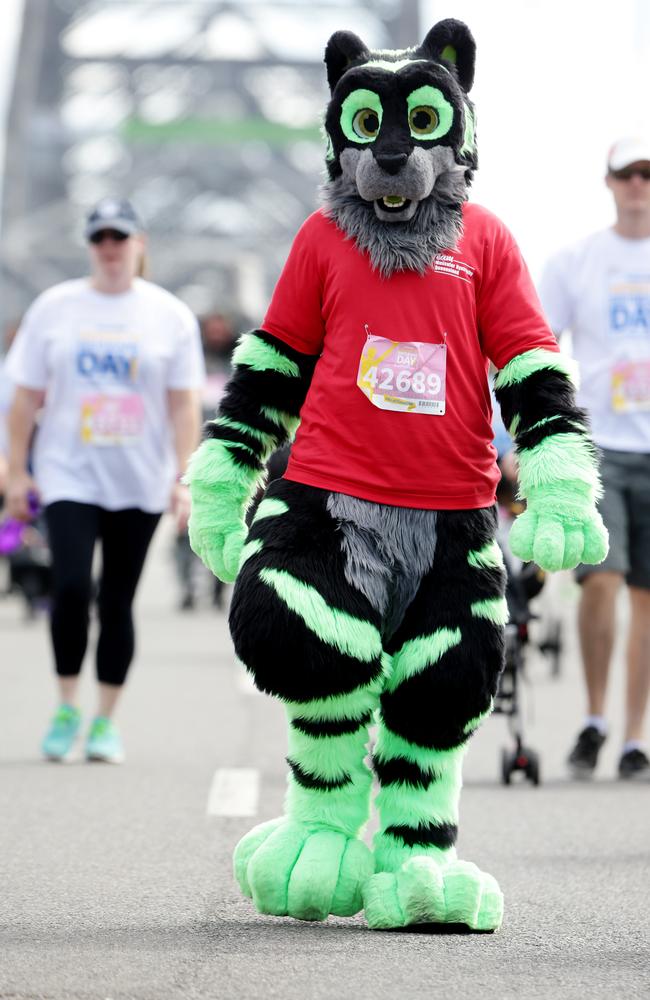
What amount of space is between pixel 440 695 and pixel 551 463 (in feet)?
1.79

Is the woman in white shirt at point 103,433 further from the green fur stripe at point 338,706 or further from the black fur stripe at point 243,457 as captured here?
the green fur stripe at point 338,706

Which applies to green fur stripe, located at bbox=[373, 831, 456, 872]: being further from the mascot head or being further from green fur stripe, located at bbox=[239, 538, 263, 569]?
the mascot head

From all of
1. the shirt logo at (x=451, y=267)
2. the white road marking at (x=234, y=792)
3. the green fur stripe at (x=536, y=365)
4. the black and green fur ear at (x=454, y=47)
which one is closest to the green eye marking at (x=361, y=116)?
the black and green fur ear at (x=454, y=47)

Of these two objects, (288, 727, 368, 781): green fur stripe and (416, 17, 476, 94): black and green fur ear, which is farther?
(416, 17, 476, 94): black and green fur ear

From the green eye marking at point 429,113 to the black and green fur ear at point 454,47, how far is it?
0.15m

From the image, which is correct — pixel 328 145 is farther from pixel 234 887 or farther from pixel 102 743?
pixel 102 743

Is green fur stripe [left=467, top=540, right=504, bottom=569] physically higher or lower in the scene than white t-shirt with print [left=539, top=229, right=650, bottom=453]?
lower

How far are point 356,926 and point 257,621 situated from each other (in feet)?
2.21

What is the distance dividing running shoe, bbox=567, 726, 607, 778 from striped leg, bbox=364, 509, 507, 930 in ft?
9.14

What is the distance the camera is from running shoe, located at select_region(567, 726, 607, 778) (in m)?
7.33

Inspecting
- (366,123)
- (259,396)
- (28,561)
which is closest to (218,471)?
(259,396)

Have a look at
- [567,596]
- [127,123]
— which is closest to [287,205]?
[127,123]

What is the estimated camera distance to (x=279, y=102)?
3661 inches

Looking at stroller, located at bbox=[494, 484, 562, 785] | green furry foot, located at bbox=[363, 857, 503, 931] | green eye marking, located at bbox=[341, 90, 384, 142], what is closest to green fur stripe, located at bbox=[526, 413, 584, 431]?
green eye marking, located at bbox=[341, 90, 384, 142]
